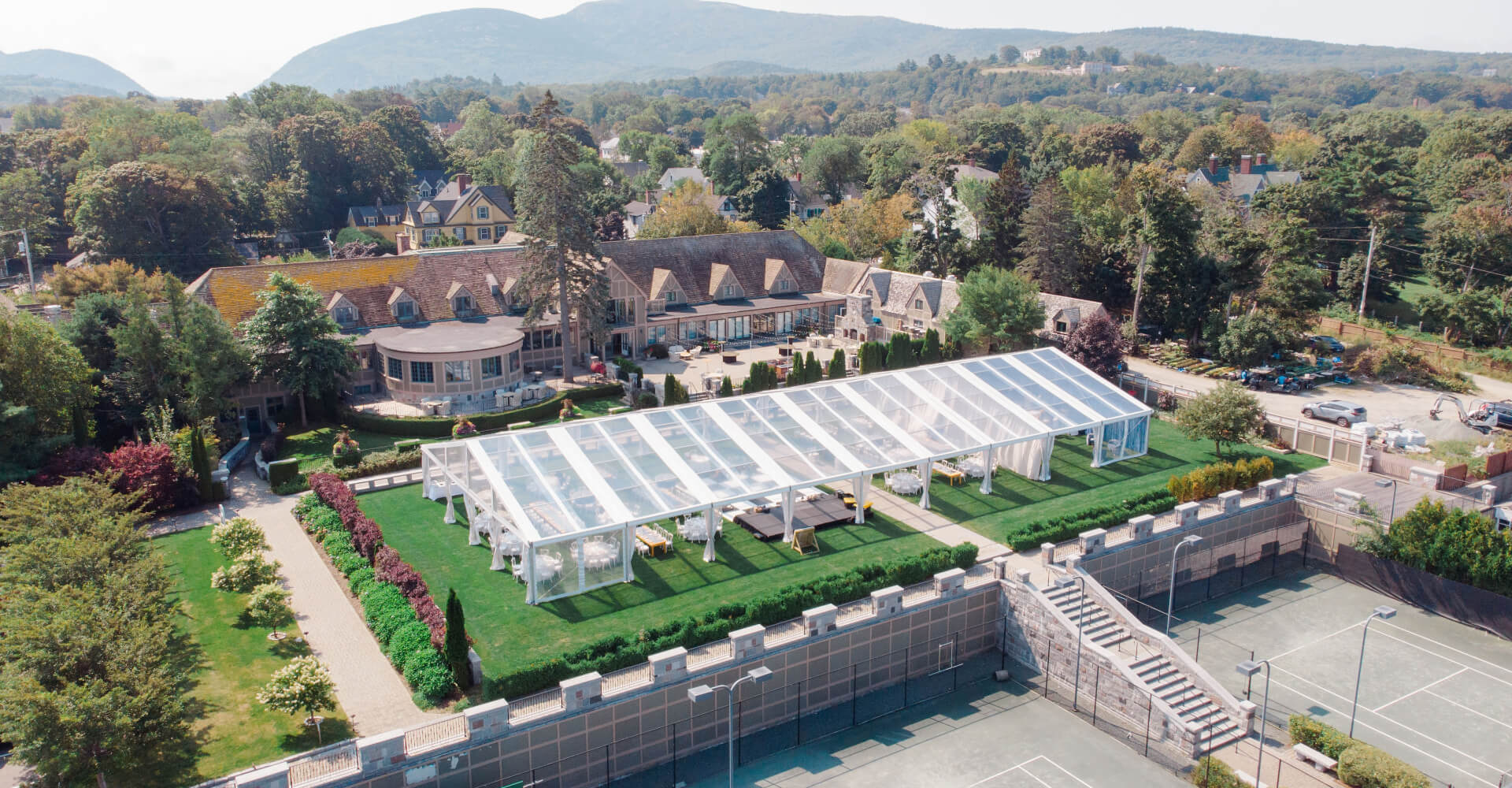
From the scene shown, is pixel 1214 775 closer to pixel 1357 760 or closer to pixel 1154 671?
pixel 1357 760

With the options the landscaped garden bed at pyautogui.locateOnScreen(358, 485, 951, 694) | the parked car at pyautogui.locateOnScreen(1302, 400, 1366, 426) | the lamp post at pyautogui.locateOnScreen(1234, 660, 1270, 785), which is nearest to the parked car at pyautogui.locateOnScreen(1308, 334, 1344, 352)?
the parked car at pyautogui.locateOnScreen(1302, 400, 1366, 426)

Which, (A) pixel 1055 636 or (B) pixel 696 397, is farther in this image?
(B) pixel 696 397

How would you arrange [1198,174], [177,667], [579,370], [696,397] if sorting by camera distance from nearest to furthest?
1. [177,667]
2. [696,397]
3. [579,370]
4. [1198,174]

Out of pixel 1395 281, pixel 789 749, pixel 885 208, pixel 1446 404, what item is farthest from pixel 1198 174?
pixel 789 749

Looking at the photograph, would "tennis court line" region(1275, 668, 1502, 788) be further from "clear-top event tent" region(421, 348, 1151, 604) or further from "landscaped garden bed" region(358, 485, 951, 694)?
"clear-top event tent" region(421, 348, 1151, 604)

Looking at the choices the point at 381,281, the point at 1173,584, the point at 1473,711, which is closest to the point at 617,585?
the point at 1173,584

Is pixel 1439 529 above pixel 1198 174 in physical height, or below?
below

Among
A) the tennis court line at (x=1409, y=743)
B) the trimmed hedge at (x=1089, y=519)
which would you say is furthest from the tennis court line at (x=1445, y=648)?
the trimmed hedge at (x=1089, y=519)

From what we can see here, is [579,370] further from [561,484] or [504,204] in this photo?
[504,204]
